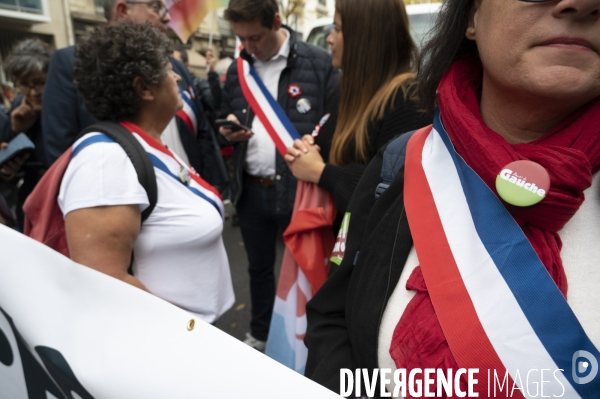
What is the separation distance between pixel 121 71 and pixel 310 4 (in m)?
25.3

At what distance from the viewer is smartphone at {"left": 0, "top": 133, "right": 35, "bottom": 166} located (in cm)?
275

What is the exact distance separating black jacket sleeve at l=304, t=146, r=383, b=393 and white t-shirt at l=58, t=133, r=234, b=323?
694mm

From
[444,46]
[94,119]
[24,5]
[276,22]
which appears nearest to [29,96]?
[94,119]

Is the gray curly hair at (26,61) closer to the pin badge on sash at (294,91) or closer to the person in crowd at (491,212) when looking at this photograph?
the pin badge on sash at (294,91)

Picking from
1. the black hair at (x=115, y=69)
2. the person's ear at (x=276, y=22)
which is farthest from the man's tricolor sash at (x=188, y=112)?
the black hair at (x=115, y=69)

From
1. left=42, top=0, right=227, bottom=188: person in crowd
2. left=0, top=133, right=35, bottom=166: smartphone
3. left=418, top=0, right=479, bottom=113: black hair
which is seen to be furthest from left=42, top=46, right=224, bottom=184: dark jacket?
left=418, top=0, right=479, bottom=113: black hair

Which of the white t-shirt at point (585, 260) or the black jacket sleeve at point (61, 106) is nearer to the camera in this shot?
the white t-shirt at point (585, 260)

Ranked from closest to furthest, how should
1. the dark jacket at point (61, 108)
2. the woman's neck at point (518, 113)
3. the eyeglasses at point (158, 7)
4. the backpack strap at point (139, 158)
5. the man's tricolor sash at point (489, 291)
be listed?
the man's tricolor sash at point (489, 291)
the woman's neck at point (518, 113)
the backpack strap at point (139, 158)
the dark jacket at point (61, 108)
the eyeglasses at point (158, 7)

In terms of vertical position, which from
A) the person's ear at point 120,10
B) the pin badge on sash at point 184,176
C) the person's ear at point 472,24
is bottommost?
the pin badge on sash at point 184,176

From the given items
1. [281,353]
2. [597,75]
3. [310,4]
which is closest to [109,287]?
[597,75]

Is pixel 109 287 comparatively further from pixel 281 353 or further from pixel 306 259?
pixel 281 353

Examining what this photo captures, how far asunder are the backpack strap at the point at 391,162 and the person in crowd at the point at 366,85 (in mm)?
569

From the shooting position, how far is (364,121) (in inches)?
72.9

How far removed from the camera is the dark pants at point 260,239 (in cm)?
282
